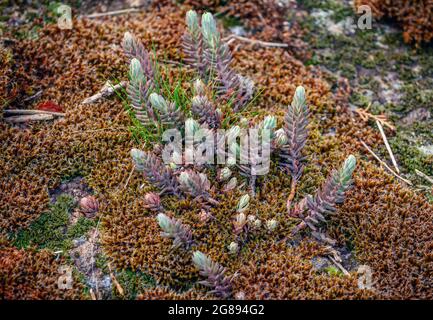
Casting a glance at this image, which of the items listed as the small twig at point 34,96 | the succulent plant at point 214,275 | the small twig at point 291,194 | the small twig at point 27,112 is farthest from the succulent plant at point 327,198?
the small twig at point 34,96

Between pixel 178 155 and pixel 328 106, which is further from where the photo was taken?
pixel 328 106

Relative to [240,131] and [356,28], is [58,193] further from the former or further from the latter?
[356,28]

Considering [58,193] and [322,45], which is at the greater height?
[322,45]

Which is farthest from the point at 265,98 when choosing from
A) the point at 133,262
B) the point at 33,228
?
the point at 33,228

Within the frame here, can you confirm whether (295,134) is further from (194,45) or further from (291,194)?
(194,45)

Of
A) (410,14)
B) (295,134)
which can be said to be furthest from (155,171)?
(410,14)
